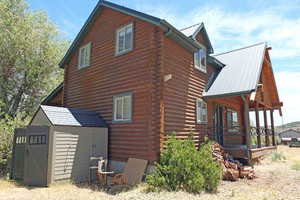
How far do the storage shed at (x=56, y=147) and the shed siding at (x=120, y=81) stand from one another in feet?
3.93

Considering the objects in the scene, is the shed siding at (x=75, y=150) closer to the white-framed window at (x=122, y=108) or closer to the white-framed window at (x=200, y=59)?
the white-framed window at (x=122, y=108)

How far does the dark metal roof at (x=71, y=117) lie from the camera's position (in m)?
9.12

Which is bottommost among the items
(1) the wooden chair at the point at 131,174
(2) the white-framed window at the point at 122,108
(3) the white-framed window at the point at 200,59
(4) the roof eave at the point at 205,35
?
(1) the wooden chair at the point at 131,174

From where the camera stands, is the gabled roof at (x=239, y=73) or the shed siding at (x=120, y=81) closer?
the shed siding at (x=120, y=81)

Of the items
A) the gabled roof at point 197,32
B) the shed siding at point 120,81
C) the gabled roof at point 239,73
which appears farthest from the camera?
the gabled roof at point 197,32

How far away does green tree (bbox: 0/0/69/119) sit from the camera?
20.4 m

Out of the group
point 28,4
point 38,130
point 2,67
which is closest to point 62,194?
point 38,130

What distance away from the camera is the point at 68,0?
1228cm

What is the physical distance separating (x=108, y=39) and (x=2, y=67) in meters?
14.6

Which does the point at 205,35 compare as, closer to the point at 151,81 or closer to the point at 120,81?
the point at 151,81

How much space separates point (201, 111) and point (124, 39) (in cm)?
574

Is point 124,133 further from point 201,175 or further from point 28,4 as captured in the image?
point 28,4

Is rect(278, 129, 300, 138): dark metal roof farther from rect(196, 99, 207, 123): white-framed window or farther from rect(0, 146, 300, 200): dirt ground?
rect(0, 146, 300, 200): dirt ground

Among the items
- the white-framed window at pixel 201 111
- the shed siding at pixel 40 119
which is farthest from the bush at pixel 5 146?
the white-framed window at pixel 201 111
